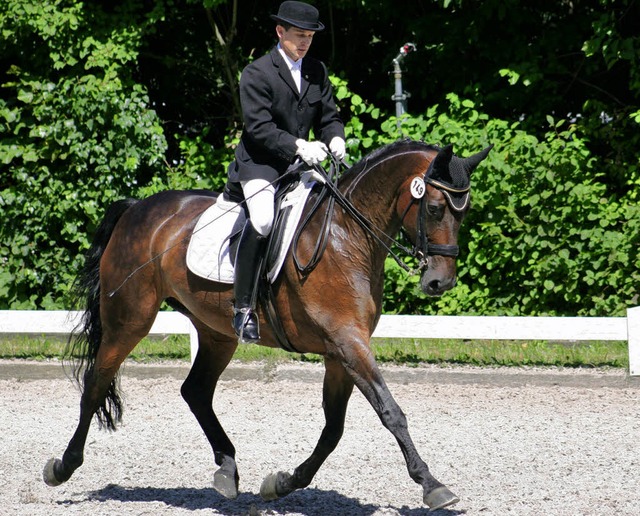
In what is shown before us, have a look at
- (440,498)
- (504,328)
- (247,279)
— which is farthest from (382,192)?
(504,328)

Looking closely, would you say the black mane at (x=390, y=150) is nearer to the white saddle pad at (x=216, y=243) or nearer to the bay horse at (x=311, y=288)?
the bay horse at (x=311, y=288)

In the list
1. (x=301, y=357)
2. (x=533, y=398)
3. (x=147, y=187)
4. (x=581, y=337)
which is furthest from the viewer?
(x=147, y=187)

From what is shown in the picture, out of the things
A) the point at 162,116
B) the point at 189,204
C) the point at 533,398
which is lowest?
the point at 533,398

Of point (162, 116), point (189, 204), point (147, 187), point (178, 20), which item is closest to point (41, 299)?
point (147, 187)

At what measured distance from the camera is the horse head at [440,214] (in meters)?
4.67

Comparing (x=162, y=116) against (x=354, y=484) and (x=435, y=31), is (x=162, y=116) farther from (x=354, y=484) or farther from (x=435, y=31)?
(x=354, y=484)

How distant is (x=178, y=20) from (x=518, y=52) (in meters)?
4.19

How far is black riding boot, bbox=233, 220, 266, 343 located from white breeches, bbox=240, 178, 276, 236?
71 millimetres

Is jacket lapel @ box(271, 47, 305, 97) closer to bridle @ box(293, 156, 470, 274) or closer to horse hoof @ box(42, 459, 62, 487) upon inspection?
bridle @ box(293, 156, 470, 274)

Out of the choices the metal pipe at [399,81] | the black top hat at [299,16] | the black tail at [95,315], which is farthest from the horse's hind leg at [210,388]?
the metal pipe at [399,81]

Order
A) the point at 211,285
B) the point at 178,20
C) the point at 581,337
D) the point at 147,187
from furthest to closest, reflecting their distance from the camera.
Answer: the point at 178,20, the point at 147,187, the point at 581,337, the point at 211,285

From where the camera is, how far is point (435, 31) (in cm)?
1105

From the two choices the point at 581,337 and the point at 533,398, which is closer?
the point at 533,398

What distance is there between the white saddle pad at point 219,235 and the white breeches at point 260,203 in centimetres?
10
